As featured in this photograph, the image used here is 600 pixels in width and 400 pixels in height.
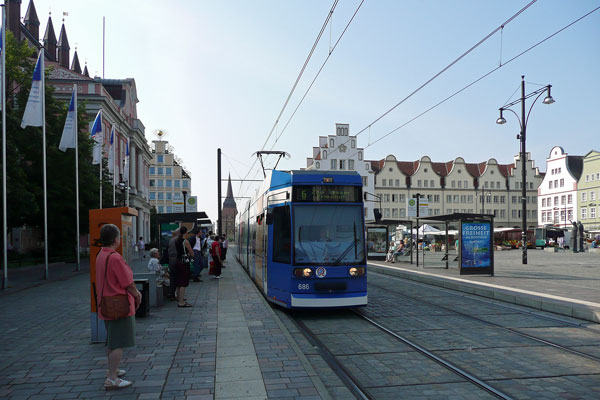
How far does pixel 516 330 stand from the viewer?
31.9 feet

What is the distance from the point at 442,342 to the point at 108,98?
51.1m

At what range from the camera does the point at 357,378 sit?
6.55 m

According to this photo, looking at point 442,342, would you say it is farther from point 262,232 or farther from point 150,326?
point 262,232

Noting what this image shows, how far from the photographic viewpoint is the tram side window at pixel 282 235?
11.3 m

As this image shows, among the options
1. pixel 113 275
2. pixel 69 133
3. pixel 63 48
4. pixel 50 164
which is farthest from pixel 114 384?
pixel 63 48

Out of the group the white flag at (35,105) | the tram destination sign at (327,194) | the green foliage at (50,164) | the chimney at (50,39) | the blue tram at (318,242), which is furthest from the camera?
the chimney at (50,39)

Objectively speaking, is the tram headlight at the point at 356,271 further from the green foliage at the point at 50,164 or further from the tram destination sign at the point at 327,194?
the green foliage at the point at 50,164

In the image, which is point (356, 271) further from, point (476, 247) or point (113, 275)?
point (476, 247)

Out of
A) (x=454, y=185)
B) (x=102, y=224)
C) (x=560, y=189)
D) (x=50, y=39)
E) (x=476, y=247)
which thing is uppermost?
(x=50, y=39)

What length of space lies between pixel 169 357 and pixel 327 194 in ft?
17.9

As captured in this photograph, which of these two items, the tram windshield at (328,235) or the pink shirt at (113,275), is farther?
the tram windshield at (328,235)

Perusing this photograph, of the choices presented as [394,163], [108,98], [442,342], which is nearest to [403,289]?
[442,342]

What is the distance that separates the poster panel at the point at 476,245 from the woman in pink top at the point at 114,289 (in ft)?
56.1

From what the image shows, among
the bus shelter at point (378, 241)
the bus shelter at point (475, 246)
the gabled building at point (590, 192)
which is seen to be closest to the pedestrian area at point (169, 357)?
the bus shelter at point (475, 246)
